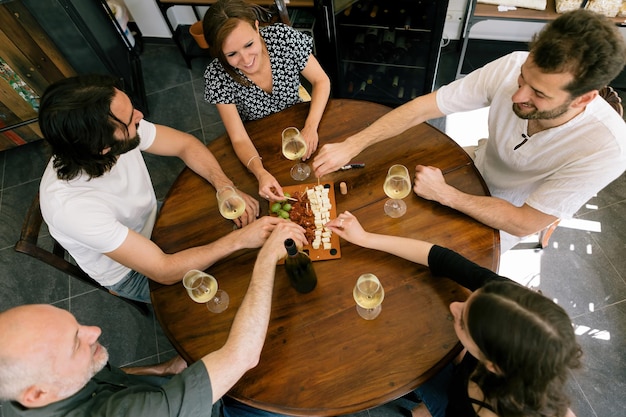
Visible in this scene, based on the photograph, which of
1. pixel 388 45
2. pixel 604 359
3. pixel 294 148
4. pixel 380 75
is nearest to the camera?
pixel 294 148

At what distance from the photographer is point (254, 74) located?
2033mm

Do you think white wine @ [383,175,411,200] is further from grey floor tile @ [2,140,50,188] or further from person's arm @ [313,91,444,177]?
grey floor tile @ [2,140,50,188]

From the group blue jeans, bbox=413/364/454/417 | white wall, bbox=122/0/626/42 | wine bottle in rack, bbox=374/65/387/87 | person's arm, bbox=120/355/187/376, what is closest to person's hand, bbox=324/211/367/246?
blue jeans, bbox=413/364/454/417

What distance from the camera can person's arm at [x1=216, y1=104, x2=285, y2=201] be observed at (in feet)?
5.63

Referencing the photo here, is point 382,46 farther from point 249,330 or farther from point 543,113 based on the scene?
point 249,330

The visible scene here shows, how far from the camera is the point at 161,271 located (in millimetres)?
1585

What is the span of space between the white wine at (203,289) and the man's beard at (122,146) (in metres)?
0.64

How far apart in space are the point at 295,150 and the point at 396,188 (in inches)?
19.4

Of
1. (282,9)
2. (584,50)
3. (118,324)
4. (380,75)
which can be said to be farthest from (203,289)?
(380,75)

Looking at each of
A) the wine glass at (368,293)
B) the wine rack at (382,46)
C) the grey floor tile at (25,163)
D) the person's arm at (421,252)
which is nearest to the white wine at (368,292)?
the wine glass at (368,293)

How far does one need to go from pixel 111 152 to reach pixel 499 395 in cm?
165

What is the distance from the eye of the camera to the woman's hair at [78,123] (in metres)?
1.48

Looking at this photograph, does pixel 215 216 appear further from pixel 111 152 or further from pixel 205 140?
pixel 205 140

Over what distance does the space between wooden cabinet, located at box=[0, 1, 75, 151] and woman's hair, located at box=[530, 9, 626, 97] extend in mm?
3035
